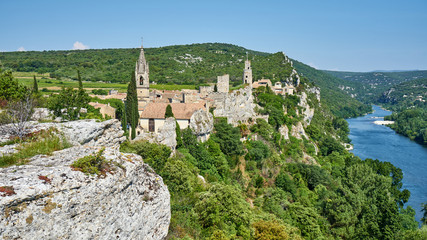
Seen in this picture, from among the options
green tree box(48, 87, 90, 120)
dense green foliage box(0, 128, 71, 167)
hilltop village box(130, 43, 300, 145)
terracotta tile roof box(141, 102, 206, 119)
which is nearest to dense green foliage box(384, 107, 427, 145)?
hilltop village box(130, 43, 300, 145)

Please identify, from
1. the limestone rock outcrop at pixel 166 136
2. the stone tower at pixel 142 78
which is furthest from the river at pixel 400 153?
the stone tower at pixel 142 78

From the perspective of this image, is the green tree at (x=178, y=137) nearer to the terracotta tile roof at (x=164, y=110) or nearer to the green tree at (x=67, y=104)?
the terracotta tile roof at (x=164, y=110)

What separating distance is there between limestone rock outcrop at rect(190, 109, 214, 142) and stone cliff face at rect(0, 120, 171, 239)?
2355 cm

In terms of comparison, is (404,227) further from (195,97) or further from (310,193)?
(195,97)

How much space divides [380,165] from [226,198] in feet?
146

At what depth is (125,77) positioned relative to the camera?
90312mm

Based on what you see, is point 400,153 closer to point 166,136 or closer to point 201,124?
point 201,124

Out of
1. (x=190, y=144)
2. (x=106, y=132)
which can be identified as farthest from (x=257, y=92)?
(x=106, y=132)

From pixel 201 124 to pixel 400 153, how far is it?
215ft

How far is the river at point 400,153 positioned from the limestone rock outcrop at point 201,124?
33991 mm

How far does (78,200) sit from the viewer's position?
857cm

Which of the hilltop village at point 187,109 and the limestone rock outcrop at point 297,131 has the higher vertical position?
the hilltop village at point 187,109

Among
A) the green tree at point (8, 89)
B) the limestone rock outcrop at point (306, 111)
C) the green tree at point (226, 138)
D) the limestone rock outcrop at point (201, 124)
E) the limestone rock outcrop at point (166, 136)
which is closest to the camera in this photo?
the green tree at point (8, 89)

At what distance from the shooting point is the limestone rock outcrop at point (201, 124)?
1421 inches
